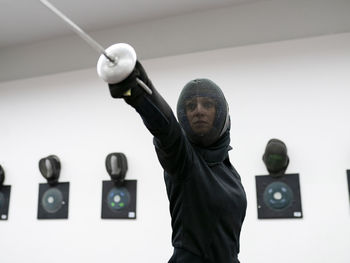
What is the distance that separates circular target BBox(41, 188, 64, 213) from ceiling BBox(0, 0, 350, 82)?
138cm

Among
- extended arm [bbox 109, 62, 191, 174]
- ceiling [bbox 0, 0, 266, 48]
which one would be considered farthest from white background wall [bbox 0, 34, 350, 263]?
extended arm [bbox 109, 62, 191, 174]

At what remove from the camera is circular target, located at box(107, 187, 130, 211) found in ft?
11.4

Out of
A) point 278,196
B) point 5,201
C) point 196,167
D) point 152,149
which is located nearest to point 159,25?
point 152,149

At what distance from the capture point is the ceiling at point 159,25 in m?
3.22

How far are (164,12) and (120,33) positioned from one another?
22.8 inches

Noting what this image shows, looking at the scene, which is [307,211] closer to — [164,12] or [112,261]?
[112,261]

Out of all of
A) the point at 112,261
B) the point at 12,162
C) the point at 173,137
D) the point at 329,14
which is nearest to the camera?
the point at 173,137

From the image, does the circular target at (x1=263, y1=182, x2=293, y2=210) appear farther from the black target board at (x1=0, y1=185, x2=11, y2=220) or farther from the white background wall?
the black target board at (x1=0, y1=185, x2=11, y2=220)

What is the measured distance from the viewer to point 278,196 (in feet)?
9.83

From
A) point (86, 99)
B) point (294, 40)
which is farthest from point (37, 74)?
point (294, 40)

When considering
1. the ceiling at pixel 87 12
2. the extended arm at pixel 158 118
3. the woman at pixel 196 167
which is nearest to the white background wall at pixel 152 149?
the ceiling at pixel 87 12

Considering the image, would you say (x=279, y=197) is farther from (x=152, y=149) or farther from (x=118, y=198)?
(x=118, y=198)

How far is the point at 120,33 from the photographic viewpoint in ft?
12.7

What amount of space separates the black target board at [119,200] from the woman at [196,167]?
235 centimetres
